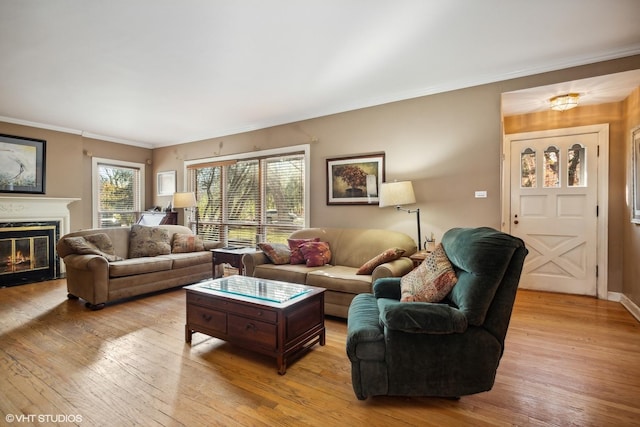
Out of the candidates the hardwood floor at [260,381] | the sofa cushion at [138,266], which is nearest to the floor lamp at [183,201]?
the sofa cushion at [138,266]

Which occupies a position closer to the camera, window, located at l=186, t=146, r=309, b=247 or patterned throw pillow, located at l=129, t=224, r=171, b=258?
patterned throw pillow, located at l=129, t=224, r=171, b=258

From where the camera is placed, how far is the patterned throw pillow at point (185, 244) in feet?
15.7

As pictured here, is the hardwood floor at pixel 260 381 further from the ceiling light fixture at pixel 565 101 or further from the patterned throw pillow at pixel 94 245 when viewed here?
the ceiling light fixture at pixel 565 101

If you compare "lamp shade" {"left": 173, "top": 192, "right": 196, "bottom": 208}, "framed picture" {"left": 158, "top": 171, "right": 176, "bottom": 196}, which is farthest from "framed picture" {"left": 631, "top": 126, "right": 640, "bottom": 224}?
"framed picture" {"left": 158, "top": 171, "right": 176, "bottom": 196}

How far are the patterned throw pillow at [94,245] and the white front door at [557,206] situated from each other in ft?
18.0

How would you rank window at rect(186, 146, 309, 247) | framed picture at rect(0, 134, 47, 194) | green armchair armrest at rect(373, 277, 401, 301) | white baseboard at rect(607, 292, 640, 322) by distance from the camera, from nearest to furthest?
green armchair armrest at rect(373, 277, 401, 301) → white baseboard at rect(607, 292, 640, 322) → framed picture at rect(0, 134, 47, 194) → window at rect(186, 146, 309, 247)

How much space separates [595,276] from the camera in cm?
388

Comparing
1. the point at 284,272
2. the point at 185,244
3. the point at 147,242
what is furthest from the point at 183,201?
the point at 284,272

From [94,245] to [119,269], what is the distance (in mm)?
611

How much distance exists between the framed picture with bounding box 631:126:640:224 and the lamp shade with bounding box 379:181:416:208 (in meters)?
2.29

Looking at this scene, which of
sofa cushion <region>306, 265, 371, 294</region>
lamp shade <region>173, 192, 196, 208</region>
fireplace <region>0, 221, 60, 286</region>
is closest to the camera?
sofa cushion <region>306, 265, 371, 294</region>

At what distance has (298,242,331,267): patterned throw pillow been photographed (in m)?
3.69

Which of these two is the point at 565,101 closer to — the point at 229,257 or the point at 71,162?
the point at 229,257

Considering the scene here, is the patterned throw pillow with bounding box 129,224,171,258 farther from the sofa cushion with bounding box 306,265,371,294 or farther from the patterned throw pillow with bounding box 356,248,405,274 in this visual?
the patterned throw pillow with bounding box 356,248,405,274
